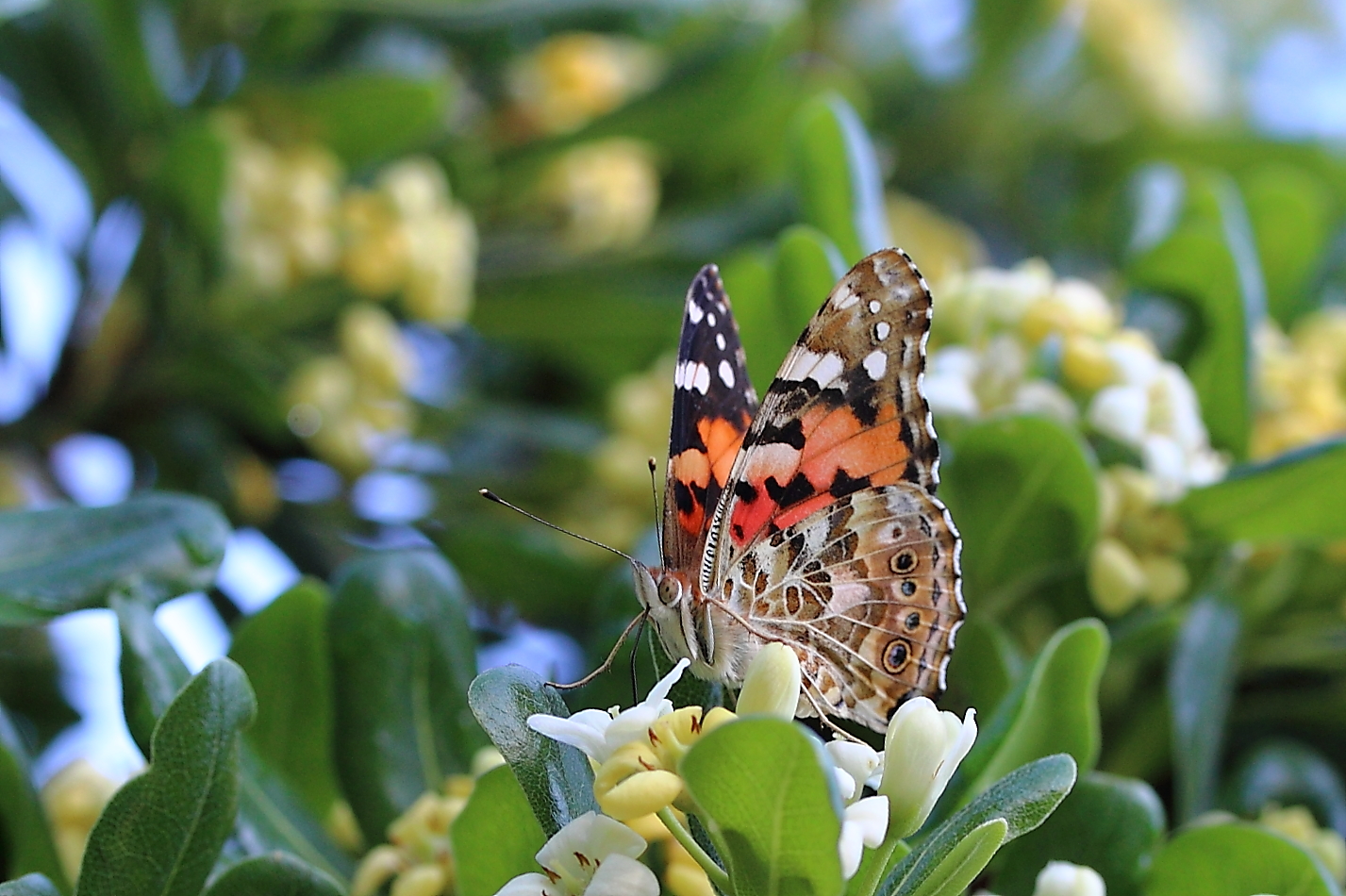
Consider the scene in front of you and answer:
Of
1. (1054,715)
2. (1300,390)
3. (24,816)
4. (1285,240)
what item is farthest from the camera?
(1285,240)

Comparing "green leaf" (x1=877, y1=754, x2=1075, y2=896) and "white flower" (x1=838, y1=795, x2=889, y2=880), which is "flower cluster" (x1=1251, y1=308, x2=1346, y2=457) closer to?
"green leaf" (x1=877, y1=754, x2=1075, y2=896)

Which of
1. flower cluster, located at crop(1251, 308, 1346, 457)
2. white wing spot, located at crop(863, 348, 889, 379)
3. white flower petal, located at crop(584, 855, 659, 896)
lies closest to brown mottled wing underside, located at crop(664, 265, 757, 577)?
white wing spot, located at crop(863, 348, 889, 379)

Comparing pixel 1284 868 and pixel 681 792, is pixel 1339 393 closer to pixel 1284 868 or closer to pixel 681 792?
pixel 1284 868

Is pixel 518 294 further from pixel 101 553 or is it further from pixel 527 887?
pixel 527 887

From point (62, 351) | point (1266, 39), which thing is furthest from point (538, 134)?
point (1266, 39)

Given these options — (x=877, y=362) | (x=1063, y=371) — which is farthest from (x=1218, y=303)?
(x=877, y=362)

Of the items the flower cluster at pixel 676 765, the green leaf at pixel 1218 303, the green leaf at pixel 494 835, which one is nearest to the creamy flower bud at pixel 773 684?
the flower cluster at pixel 676 765
